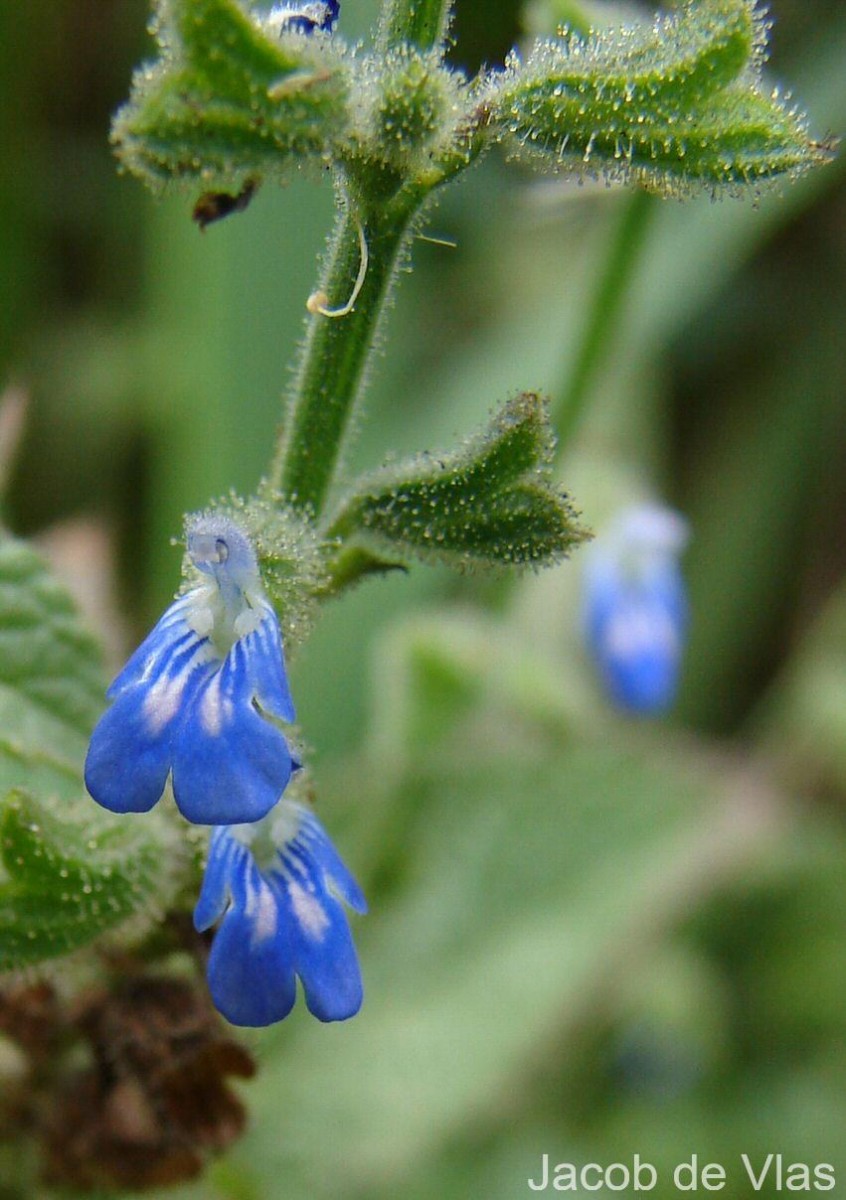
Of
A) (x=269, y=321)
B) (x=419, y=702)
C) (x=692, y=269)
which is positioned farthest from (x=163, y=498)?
(x=692, y=269)

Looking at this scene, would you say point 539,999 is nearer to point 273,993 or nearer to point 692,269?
point 273,993

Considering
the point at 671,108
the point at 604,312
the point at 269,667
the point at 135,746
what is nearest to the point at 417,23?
the point at 671,108

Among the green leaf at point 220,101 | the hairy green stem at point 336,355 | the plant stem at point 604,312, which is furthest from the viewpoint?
the plant stem at point 604,312

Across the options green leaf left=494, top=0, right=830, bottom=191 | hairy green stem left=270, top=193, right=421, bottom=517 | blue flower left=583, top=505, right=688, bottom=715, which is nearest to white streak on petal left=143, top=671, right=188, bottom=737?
hairy green stem left=270, top=193, right=421, bottom=517

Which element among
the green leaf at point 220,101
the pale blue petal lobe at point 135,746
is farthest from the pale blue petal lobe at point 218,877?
the green leaf at point 220,101

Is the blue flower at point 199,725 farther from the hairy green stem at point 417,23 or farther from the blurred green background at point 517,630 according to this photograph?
the blurred green background at point 517,630

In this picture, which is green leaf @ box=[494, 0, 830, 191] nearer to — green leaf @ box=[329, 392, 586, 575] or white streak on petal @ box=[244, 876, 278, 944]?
green leaf @ box=[329, 392, 586, 575]
